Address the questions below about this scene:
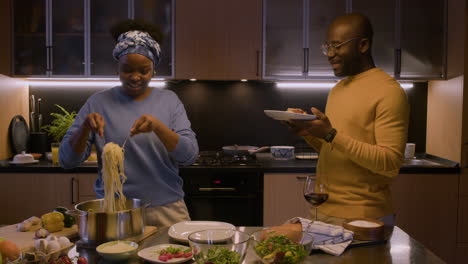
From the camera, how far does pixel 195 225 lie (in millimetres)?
1686

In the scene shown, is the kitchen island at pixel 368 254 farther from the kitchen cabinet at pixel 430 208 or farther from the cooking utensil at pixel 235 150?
the cooking utensil at pixel 235 150

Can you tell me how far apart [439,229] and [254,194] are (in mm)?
1490

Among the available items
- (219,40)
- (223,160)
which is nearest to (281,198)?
(223,160)

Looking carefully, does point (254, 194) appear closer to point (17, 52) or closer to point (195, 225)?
point (195, 225)

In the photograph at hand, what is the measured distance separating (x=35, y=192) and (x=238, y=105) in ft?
6.03

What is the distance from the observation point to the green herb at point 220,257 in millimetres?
1198

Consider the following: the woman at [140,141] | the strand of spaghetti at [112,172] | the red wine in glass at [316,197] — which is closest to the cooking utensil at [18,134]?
the woman at [140,141]

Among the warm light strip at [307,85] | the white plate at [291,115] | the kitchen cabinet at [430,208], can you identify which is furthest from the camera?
the warm light strip at [307,85]

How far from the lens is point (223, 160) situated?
11.6 feet

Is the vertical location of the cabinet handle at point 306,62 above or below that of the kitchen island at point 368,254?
above

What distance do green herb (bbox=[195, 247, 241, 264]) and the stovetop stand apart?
2.11 meters

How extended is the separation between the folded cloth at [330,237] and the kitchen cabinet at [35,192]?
2294 millimetres

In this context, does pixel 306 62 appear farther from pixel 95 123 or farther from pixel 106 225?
pixel 106 225

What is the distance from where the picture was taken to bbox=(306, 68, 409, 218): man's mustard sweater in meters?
1.77
